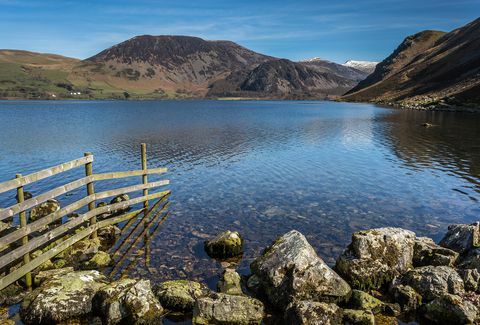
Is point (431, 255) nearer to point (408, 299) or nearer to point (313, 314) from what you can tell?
point (408, 299)

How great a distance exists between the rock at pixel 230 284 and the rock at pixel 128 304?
251 centimetres

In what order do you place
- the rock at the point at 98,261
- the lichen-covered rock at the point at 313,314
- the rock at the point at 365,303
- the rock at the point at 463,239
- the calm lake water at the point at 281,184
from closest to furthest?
1. the lichen-covered rock at the point at 313,314
2. the rock at the point at 365,303
3. the rock at the point at 98,261
4. the rock at the point at 463,239
5. the calm lake water at the point at 281,184

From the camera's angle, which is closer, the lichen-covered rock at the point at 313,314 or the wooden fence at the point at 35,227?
the lichen-covered rock at the point at 313,314

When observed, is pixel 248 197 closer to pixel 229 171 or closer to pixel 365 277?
pixel 229 171

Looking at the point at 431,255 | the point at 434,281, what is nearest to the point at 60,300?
the point at 434,281

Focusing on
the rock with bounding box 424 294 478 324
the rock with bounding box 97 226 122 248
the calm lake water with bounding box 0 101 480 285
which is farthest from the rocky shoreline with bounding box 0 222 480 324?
the rock with bounding box 97 226 122 248

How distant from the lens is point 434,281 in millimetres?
13703

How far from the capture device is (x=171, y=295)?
13.1 metres

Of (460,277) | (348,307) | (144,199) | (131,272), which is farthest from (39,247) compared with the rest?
(460,277)

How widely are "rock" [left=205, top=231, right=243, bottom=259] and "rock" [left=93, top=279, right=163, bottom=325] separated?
5.28m

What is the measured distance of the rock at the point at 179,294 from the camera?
42.7 ft

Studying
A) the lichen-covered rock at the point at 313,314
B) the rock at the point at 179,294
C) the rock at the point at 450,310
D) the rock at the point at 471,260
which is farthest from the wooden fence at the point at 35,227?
the rock at the point at 471,260

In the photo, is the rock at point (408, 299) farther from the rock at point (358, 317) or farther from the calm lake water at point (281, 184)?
the calm lake water at point (281, 184)

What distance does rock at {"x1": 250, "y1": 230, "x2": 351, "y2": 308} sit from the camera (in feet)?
43.2
